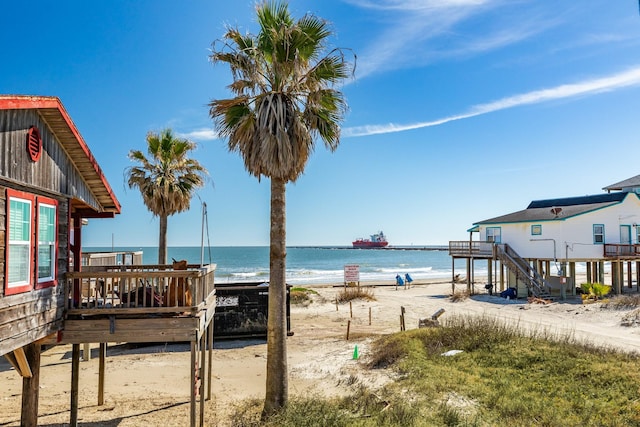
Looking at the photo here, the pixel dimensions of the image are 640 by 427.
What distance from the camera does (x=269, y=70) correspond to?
11.8 meters

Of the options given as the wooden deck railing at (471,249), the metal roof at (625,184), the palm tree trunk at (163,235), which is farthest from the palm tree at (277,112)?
the metal roof at (625,184)

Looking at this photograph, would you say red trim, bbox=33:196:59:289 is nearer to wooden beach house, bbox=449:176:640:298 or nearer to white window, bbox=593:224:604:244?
wooden beach house, bbox=449:176:640:298

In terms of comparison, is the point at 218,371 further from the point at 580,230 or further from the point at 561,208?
the point at 561,208

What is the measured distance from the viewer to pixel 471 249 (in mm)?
39344

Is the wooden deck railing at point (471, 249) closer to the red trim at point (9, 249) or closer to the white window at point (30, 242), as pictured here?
the white window at point (30, 242)

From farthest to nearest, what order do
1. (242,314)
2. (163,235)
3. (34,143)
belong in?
(163,235) < (242,314) < (34,143)

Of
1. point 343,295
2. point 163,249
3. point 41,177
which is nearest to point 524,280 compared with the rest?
point 343,295

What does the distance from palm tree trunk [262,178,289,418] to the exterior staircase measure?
2729 centimetres

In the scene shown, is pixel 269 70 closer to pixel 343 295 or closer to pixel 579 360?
pixel 579 360

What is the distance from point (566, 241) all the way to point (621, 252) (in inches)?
165

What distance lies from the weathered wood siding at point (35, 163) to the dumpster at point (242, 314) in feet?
35.2

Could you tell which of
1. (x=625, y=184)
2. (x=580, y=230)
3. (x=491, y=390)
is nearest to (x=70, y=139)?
(x=491, y=390)

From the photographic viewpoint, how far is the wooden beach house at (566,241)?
34.9 meters

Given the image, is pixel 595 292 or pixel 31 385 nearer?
pixel 31 385
